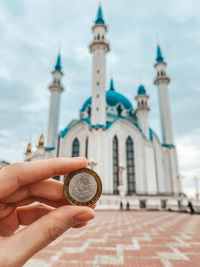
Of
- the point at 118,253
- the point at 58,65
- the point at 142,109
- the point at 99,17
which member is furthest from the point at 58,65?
the point at 118,253

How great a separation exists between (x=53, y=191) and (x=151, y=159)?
3154 cm

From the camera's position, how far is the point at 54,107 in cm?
3697

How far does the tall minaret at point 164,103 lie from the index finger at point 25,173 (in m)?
36.1

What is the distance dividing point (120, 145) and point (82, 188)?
30.5 meters

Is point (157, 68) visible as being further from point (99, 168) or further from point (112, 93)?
point (99, 168)

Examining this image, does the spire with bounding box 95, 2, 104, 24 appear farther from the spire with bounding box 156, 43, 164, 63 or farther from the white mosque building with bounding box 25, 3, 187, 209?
the spire with bounding box 156, 43, 164, 63

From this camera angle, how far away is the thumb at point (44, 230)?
52.8 inches

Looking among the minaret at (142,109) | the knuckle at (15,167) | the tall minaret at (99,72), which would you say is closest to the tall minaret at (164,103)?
the minaret at (142,109)

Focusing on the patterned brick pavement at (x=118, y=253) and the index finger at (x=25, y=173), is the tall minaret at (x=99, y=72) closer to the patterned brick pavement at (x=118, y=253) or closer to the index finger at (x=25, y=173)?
the patterned brick pavement at (x=118, y=253)

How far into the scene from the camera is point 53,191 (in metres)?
1.71

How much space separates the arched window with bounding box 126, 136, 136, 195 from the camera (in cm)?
3053

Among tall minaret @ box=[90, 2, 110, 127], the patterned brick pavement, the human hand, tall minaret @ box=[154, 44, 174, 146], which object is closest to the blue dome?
tall minaret @ box=[154, 44, 174, 146]

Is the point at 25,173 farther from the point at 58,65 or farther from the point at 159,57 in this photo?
the point at 159,57

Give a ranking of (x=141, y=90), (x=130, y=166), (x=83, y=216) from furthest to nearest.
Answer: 1. (x=141, y=90)
2. (x=130, y=166)
3. (x=83, y=216)
